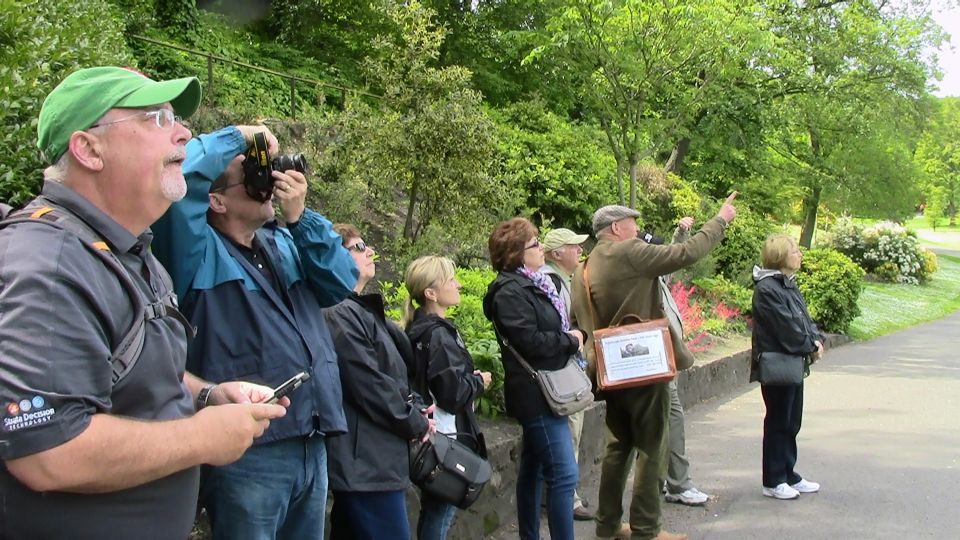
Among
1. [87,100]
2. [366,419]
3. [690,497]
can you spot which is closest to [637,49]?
[690,497]

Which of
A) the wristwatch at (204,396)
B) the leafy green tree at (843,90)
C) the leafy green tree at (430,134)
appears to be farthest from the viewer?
the leafy green tree at (843,90)

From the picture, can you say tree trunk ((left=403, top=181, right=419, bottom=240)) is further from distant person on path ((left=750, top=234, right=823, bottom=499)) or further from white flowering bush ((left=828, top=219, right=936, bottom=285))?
white flowering bush ((left=828, top=219, right=936, bottom=285))

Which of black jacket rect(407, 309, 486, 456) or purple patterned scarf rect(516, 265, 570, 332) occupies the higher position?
purple patterned scarf rect(516, 265, 570, 332)

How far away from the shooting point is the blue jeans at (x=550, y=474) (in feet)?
15.6

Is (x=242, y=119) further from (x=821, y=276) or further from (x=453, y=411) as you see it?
(x=821, y=276)

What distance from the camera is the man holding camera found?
9.18 feet

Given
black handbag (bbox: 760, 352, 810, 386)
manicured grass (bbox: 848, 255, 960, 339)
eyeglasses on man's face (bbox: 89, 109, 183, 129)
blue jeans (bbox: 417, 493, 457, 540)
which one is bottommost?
manicured grass (bbox: 848, 255, 960, 339)

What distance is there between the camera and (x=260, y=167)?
2947mm

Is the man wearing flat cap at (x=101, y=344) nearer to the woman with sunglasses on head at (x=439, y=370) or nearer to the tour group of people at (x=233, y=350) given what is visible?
the tour group of people at (x=233, y=350)

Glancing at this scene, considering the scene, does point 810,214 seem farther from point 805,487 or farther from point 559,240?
point 559,240

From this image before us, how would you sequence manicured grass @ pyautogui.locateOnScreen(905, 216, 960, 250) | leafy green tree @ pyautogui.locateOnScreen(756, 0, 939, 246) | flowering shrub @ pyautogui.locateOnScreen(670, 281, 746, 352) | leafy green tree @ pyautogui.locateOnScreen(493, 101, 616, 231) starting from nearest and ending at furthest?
1. flowering shrub @ pyautogui.locateOnScreen(670, 281, 746, 352)
2. leafy green tree @ pyautogui.locateOnScreen(493, 101, 616, 231)
3. leafy green tree @ pyautogui.locateOnScreen(756, 0, 939, 246)
4. manicured grass @ pyautogui.locateOnScreen(905, 216, 960, 250)

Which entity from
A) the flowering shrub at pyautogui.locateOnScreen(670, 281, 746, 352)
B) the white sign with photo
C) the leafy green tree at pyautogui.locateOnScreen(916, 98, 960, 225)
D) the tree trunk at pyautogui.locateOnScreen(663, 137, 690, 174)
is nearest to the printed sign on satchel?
the white sign with photo

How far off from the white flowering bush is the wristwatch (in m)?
30.4

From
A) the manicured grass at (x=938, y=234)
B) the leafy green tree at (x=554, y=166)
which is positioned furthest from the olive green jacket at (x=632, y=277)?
the manicured grass at (x=938, y=234)
